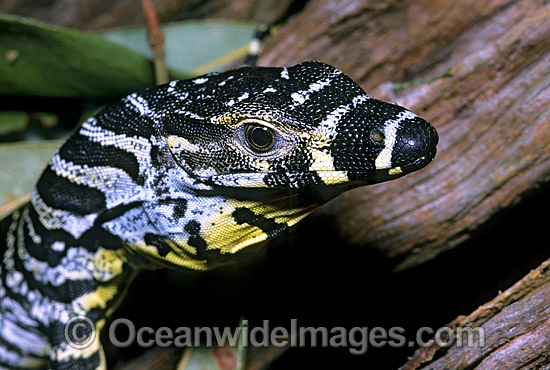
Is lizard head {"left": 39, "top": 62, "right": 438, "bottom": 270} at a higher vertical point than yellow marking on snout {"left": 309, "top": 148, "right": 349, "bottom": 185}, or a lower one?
higher

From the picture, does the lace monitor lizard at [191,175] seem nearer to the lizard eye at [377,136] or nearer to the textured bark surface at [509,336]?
the lizard eye at [377,136]

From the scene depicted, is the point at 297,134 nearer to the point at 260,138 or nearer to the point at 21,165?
the point at 260,138

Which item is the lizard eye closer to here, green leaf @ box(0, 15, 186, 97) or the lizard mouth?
the lizard mouth

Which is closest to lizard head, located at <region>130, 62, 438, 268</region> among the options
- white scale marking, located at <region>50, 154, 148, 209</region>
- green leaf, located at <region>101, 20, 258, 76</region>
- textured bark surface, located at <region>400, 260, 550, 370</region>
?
white scale marking, located at <region>50, 154, 148, 209</region>

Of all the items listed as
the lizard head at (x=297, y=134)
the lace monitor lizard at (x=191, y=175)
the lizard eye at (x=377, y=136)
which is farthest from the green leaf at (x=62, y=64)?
the lizard eye at (x=377, y=136)

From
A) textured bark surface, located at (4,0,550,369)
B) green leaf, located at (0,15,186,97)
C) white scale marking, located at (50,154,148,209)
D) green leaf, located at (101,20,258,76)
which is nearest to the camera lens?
textured bark surface, located at (4,0,550,369)

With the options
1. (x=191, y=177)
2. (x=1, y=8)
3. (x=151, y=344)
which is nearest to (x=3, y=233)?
(x=151, y=344)
